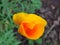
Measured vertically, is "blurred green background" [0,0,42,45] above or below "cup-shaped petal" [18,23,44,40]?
above

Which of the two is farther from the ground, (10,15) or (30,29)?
(10,15)

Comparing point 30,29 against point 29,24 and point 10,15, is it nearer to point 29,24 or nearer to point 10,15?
point 29,24

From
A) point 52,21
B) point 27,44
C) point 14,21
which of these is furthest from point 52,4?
point 14,21


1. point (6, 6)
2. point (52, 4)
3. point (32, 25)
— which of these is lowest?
point (52, 4)

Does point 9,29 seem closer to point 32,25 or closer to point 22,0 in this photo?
point 32,25

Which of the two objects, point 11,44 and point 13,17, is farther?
point 13,17

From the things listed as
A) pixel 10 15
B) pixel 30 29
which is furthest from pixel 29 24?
pixel 10 15

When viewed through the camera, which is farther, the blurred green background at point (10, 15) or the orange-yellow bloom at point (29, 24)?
the orange-yellow bloom at point (29, 24)

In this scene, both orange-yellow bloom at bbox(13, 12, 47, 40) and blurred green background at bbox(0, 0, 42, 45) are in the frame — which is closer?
blurred green background at bbox(0, 0, 42, 45)

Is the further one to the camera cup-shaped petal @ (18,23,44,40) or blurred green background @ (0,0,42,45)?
cup-shaped petal @ (18,23,44,40)

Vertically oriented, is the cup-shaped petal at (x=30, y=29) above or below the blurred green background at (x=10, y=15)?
below

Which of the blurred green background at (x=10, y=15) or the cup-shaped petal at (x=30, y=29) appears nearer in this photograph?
the blurred green background at (x=10, y=15)
